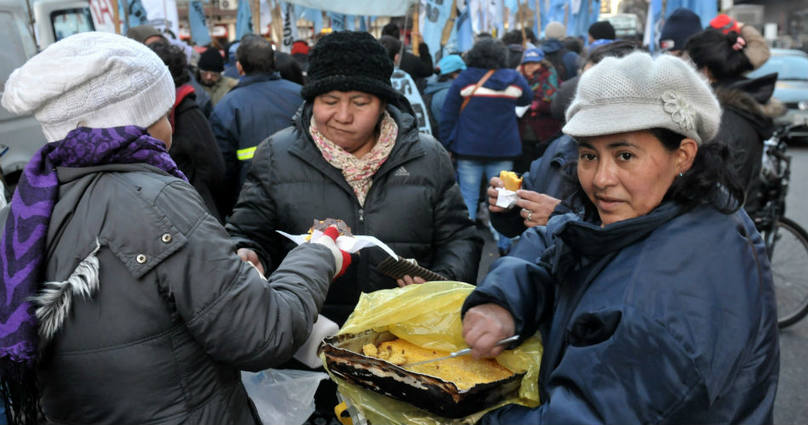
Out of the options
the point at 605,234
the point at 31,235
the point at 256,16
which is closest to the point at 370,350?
Answer: the point at 605,234

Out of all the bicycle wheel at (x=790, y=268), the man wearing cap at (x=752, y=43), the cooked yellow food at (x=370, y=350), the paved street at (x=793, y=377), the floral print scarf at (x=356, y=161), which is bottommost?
the paved street at (x=793, y=377)

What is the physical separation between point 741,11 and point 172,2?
2706cm

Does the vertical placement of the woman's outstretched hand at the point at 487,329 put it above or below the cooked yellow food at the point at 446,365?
above

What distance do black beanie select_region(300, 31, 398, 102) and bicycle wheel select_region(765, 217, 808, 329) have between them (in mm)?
3500

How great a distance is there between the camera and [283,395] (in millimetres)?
2004

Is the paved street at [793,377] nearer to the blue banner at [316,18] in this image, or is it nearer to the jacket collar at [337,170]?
the jacket collar at [337,170]

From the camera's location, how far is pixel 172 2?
844 centimetres

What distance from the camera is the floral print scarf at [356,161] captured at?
92.7 inches

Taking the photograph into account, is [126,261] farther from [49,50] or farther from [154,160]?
[49,50]

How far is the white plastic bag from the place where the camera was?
1957 mm

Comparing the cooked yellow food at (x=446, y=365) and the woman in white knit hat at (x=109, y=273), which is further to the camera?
the cooked yellow food at (x=446, y=365)

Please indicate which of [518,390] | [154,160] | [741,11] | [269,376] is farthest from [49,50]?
[741,11]

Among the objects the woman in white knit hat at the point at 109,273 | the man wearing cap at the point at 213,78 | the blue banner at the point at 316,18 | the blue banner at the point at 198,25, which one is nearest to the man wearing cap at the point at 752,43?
the woman in white knit hat at the point at 109,273

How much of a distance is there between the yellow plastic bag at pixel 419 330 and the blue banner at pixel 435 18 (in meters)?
7.76
